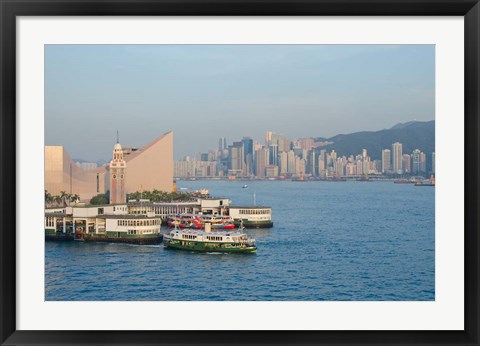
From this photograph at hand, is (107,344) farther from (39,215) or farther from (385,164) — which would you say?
(385,164)

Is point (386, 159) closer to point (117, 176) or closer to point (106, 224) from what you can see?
point (117, 176)

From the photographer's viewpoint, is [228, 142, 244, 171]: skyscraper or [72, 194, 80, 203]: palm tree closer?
[72, 194, 80, 203]: palm tree

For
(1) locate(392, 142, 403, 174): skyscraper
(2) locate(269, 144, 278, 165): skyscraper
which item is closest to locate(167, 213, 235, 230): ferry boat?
(2) locate(269, 144, 278, 165): skyscraper

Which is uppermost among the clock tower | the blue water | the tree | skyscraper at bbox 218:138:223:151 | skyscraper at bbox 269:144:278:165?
skyscraper at bbox 218:138:223:151

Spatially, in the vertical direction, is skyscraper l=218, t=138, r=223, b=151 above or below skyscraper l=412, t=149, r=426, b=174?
above

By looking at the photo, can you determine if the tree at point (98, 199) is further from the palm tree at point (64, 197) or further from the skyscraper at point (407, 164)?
the skyscraper at point (407, 164)

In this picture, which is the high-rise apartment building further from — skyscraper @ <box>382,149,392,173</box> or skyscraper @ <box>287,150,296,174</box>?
skyscraper @ <box>382,149,392,173</box>

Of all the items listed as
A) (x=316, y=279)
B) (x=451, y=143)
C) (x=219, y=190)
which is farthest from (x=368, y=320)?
(x=219, y=190)
